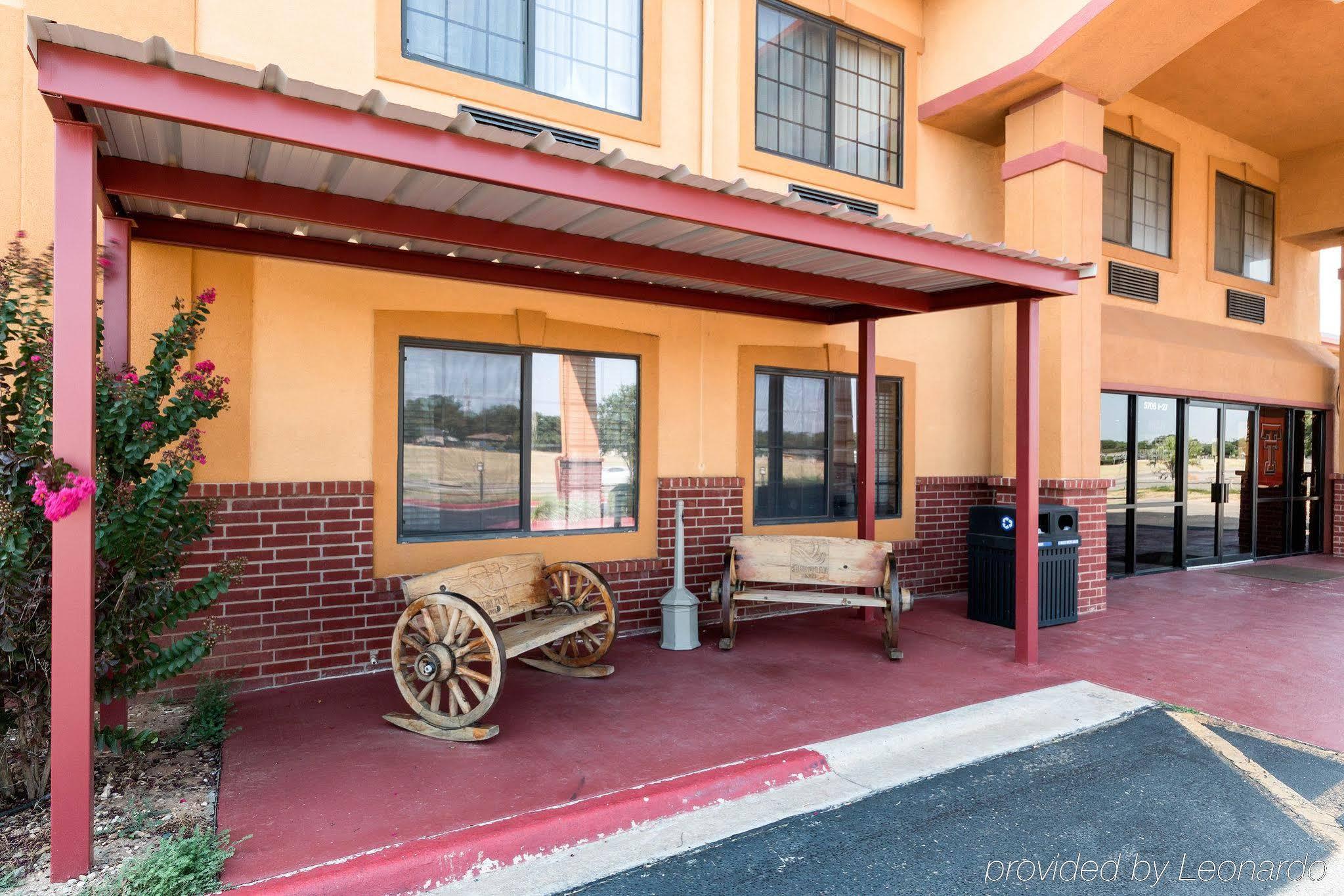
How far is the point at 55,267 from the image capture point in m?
3.09

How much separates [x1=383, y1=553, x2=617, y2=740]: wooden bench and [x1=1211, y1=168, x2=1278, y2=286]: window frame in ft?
36.1

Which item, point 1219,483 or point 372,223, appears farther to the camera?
point 1219,483

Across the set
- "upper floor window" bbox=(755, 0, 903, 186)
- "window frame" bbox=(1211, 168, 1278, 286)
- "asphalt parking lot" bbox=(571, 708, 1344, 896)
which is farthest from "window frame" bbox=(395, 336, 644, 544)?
"window frame" bbox=(1211, 168, 1278, 286)

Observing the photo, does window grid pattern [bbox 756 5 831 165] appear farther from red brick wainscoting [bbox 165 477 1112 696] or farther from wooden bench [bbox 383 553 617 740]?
wooden bench [bbox 383 553 617 740]

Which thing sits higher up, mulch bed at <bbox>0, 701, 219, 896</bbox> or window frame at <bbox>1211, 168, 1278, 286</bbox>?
window frame at <bbox>1211, 168, 1278, 286</bbox>

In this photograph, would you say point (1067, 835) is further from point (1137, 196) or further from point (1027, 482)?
point (1137, 196)

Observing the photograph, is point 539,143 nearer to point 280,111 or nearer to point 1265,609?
point 280,111

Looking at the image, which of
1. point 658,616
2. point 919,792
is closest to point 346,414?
point 658,616

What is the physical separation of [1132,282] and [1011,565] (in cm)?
509

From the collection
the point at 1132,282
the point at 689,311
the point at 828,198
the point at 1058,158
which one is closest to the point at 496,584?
the point at 689,311

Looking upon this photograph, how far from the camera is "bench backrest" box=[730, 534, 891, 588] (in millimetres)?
6602

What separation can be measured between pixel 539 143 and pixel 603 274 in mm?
2686

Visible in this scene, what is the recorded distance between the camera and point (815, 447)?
8.38 meters

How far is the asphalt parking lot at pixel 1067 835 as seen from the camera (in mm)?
3328
